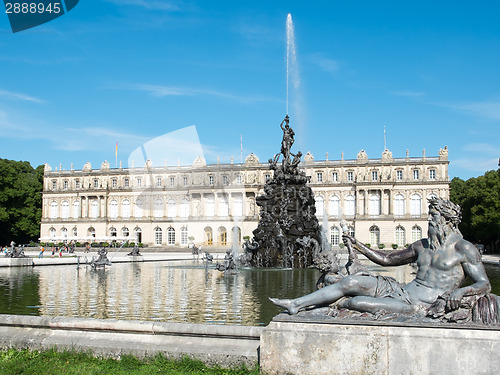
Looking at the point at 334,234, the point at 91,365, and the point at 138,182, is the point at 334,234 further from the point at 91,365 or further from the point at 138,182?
the point at 91,365

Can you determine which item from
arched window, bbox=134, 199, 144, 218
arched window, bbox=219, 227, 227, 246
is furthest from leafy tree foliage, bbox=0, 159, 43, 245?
arched window, bbox=219, 227, 227, 246

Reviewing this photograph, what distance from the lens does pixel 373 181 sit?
80.2 m

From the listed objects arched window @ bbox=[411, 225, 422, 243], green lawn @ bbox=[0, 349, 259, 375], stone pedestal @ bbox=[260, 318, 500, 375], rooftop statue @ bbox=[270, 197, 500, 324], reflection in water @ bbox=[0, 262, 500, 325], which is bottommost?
reflection in water @ bbox=[0, 262, 500, 325]

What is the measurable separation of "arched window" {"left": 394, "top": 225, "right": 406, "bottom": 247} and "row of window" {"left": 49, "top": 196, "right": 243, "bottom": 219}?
24095mm

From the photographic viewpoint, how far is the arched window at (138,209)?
294 feet

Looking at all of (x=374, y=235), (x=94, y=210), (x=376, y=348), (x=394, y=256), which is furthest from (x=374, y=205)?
(x=376, y=348)

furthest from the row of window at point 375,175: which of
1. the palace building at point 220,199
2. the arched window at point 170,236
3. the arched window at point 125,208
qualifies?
the arched window at point 125,208

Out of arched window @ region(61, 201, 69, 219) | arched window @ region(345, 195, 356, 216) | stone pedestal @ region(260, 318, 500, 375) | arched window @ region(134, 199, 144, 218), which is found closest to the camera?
stone pedestal @ region(260, 318, 500, 375)

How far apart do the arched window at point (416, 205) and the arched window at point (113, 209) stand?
48.7 m

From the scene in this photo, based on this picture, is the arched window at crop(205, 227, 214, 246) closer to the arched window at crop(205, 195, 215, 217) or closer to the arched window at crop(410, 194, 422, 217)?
the arched window at crop(205, 195, 215, 217)

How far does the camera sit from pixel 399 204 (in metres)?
79.8

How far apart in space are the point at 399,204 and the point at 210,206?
2973cm

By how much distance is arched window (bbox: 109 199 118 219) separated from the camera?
298 feet

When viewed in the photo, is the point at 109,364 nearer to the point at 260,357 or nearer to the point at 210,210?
the point at 260,357
